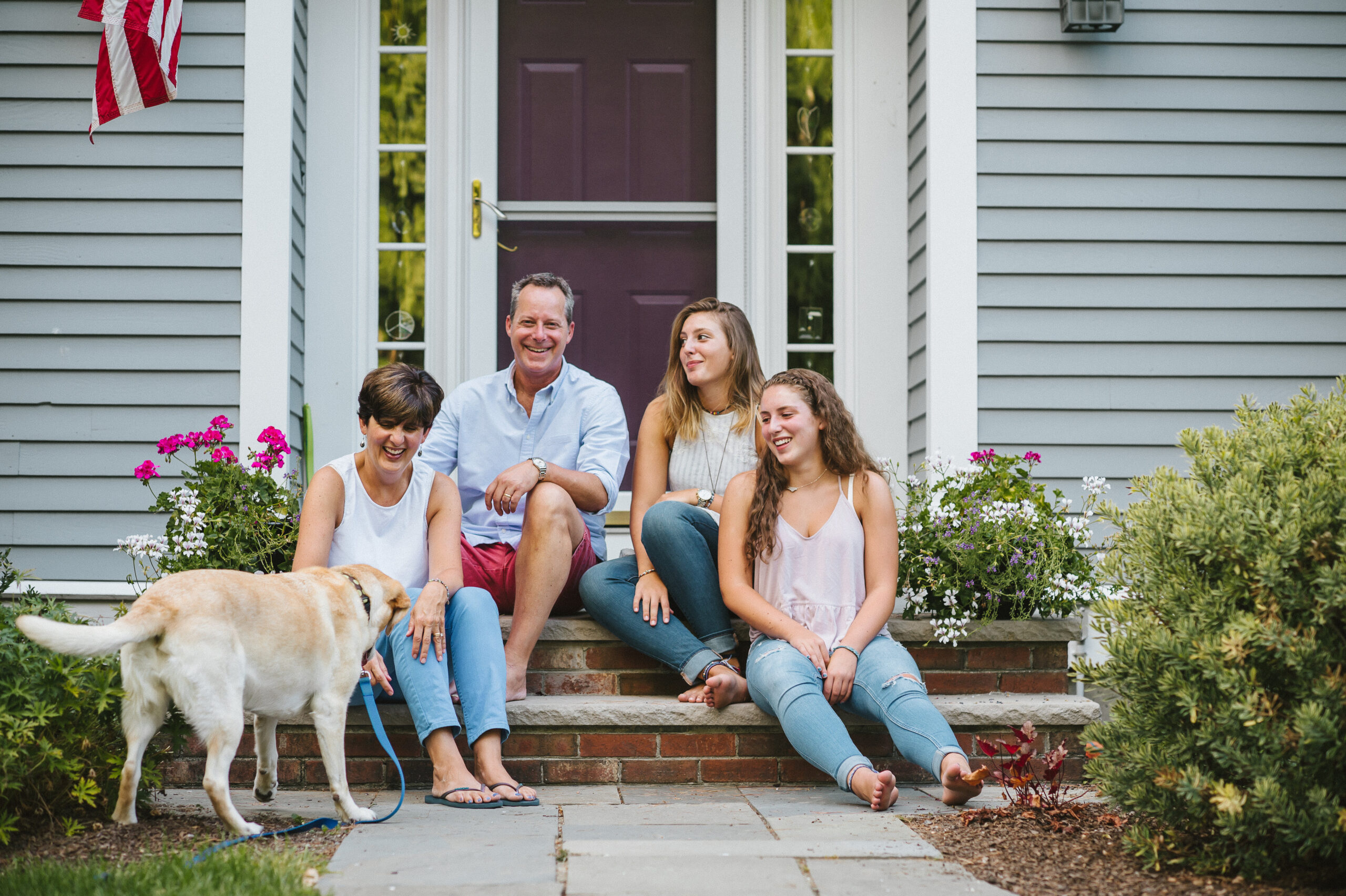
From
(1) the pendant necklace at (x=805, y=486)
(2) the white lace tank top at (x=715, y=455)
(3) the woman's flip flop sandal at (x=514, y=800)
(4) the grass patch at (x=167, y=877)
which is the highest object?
(2) the white lace tank top at (x=715, y=455)

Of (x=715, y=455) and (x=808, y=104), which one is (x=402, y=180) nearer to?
(x=808, y=104)

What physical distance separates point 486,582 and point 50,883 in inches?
61.9

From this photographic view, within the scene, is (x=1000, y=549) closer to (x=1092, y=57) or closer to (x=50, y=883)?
(x=1092, y=57)

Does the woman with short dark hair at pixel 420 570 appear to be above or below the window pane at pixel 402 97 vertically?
below

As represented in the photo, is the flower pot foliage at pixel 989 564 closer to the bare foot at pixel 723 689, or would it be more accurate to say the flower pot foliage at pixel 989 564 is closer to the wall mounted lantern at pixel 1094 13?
the bare foot at pixel 723 689

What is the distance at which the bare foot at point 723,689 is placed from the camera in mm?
3012

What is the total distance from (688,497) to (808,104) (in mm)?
2207

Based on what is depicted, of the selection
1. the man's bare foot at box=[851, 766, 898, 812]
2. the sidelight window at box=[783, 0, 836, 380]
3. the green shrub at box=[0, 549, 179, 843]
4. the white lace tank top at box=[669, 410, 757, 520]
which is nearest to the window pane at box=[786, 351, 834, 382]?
the sidelight window at box=[783, 0, 836, 380]

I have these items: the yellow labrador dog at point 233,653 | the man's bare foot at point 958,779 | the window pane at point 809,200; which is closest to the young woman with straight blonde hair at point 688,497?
the man's bare foot at point 958,779

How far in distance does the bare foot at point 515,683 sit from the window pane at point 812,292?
2207 mm

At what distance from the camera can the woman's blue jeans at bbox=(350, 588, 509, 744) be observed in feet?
9.02

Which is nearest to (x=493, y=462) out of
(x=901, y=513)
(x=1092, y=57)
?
(x=901, y=513)

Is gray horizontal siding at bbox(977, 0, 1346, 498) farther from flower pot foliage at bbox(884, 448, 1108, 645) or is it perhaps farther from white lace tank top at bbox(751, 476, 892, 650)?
white lace tank top at bbox(751, 476, 892, 650)

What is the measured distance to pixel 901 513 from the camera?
439 centimetres
